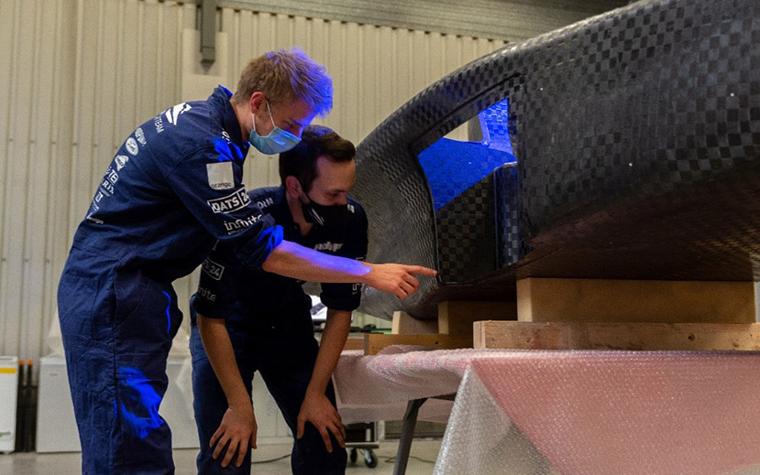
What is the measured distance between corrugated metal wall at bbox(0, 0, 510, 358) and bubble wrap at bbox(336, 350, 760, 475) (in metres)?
4.73

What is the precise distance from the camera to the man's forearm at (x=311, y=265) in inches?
52.2

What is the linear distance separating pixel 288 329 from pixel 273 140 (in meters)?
0.50

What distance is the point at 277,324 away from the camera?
5.58ft

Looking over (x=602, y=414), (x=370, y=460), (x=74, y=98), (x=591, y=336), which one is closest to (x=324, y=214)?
(x=591, y=336)

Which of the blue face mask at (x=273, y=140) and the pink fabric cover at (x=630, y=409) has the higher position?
the blue face mask at (x=273, y=140)

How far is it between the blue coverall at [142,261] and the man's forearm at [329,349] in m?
0.37

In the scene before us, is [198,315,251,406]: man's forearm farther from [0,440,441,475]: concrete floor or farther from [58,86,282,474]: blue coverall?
[0,440,441,475]: concrete floor

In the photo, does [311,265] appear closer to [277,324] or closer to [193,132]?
[193,132]

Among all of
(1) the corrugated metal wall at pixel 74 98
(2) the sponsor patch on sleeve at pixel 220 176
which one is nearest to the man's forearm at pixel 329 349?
(2) the sponsor patch on sleeve at pixel 220 176

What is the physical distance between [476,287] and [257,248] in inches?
23.0

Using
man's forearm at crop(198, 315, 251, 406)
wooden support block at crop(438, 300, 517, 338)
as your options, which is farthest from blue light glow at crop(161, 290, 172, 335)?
wooden support block at crop(438, 300, 517, 338)

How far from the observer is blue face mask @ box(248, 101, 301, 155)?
1380 mm

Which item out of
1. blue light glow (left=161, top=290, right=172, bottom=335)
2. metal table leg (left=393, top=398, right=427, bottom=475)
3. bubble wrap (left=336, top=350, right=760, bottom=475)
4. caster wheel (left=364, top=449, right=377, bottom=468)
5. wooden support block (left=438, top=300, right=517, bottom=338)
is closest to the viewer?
bubble wrap (left=336, top=350, right=760, bottom=475)

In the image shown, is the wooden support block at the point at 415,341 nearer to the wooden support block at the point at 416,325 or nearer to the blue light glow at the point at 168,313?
the wooden support block at the point at 416,325
